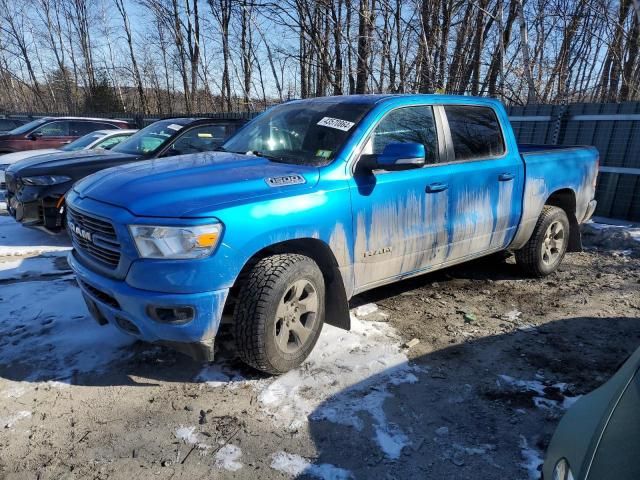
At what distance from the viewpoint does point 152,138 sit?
688 centimetres

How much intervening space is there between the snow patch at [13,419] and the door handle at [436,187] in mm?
3078

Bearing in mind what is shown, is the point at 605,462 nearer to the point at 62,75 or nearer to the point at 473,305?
the point at 473,305

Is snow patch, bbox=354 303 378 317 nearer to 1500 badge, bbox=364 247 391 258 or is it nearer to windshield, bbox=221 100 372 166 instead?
1500 badge, bbox=364 247 391 258

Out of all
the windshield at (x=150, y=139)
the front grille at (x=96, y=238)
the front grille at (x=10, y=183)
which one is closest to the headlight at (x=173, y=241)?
the front grille at (x=96, y=238)

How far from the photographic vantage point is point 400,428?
2670 millimetres

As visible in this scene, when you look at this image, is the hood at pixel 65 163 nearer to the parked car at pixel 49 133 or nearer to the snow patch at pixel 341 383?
the snow patch at pixel 341 383

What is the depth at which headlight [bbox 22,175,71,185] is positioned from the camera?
6000 mm

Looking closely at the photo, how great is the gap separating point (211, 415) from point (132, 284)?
35.3 inches

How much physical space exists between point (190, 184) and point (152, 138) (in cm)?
450

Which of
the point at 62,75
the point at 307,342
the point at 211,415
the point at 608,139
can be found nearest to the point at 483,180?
the point at 307,342

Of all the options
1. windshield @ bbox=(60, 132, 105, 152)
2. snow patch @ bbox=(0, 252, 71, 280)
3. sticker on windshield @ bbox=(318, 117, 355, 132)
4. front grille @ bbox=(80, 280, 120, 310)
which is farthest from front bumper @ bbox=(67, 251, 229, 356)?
windshield @ bbox=(60, 132, 105, 152)

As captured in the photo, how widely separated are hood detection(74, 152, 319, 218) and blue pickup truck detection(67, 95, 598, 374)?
0.01 m

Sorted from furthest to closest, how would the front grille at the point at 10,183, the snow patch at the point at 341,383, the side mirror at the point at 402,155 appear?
1. the front grille at the point at 10,183
2. the side mirror at the point at 402,155
3. the snow patch at the point at 341,383

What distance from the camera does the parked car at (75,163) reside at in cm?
591
